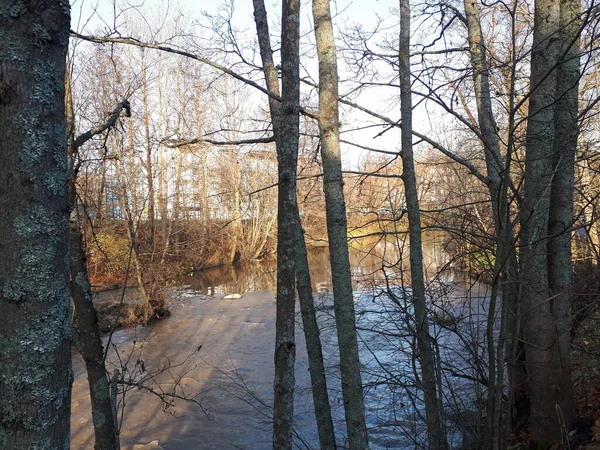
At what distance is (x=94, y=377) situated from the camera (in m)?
3.47

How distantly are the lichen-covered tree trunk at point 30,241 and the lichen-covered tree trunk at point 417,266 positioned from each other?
3728mm

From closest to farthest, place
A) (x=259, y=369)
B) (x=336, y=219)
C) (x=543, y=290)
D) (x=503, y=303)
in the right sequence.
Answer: (x=503, y=303)
(x=336, y=219)
(x=543, y=290)
(x=259, y=369)

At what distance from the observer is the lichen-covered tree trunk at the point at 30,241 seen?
1202mm

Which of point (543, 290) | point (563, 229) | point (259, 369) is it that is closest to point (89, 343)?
point (543, 290)

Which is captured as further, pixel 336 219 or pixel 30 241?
pixel 336 219

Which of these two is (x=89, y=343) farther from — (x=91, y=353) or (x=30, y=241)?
(x=30, y=241)

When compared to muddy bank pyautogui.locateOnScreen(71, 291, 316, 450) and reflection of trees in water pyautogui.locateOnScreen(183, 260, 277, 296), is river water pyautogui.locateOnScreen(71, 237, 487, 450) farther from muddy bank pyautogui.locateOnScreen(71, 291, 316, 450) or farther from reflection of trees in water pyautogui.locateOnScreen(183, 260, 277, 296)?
reflection of trees in water pyautogui.locateOnScreen(183, 260, 277, 296)

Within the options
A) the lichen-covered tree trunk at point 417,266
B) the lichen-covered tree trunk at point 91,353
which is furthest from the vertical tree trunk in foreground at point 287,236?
the lichen-covered tree trunk at point 417,266

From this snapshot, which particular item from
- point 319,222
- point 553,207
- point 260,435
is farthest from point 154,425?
point 319,222

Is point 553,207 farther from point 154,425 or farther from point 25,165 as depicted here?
point 154,425

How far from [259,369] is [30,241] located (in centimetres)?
908

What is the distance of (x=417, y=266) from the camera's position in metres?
5.27

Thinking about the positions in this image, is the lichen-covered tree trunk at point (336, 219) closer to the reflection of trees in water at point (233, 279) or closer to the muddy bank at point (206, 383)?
the muddy bank at point (206, 383)

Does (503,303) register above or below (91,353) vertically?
above
